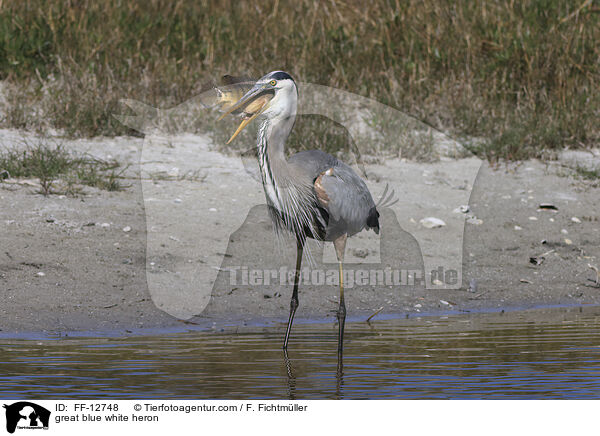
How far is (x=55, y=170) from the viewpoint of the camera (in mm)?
7359

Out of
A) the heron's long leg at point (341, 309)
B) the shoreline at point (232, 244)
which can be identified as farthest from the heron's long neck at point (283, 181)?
the shoreline at point (232, 244)

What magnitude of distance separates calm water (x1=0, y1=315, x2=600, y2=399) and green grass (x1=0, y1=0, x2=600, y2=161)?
3.44m

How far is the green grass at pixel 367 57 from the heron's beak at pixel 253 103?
346cm

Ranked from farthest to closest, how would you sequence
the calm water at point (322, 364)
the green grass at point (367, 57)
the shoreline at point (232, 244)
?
the green grass at point (367, 57) → the shoreline at point (232, 244) → the calm water at point (322, 364)

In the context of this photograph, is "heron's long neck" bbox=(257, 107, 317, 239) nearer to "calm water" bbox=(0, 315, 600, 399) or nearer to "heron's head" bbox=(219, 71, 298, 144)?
"heron's head" bbox=(219, 71, 298, 144)

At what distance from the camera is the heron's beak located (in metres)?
5.17

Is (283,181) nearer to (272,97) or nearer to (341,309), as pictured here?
(272,97)

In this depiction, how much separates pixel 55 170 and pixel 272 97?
264 centimetres

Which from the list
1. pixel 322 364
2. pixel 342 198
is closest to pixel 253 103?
pixel 342 198

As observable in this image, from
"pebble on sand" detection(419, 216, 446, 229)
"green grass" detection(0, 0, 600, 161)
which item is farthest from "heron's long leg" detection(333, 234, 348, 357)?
"green grass" detection(0, 0, 600, 161)

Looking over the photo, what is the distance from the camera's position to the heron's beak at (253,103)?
17.0 feet

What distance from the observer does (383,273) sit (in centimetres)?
687
